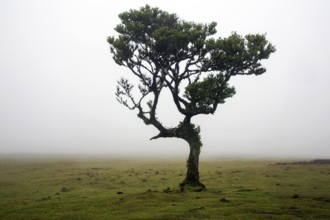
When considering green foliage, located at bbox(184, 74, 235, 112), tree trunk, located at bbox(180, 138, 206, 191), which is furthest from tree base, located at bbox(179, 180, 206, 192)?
green foliage, located at bbox(184, 74, 235, 112)

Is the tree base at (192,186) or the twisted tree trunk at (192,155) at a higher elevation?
the twisted tree trunk at (192,155)

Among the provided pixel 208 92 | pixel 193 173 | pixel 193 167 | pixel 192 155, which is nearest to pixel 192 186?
pixel 193 173

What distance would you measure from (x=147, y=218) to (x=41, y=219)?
5886 millimetres

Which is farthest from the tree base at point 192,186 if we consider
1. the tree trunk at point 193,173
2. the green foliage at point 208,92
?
the green foliage at point 208,92

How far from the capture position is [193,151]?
28.9 m

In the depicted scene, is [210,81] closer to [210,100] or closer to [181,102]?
[210,100]

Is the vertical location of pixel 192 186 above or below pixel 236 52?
below

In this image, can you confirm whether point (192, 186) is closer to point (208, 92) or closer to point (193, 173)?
point (193, 173)

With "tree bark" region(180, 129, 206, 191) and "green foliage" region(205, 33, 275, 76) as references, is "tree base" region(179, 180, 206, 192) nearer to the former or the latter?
"tree bark" region(180, 129, 206, 191)

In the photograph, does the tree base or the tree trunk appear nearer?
the tree base

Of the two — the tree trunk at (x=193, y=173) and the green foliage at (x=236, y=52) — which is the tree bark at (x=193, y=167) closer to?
the tree trunk at (x=193, y=173)

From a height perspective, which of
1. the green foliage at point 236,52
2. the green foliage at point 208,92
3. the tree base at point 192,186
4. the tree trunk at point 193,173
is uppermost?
the green foliage at point 236,52

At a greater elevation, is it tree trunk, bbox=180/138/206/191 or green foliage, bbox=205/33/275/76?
green foliage, bbox=205/33/275/76

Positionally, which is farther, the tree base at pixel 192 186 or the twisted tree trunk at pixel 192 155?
the twisted tree trunk at pixel 192 155
